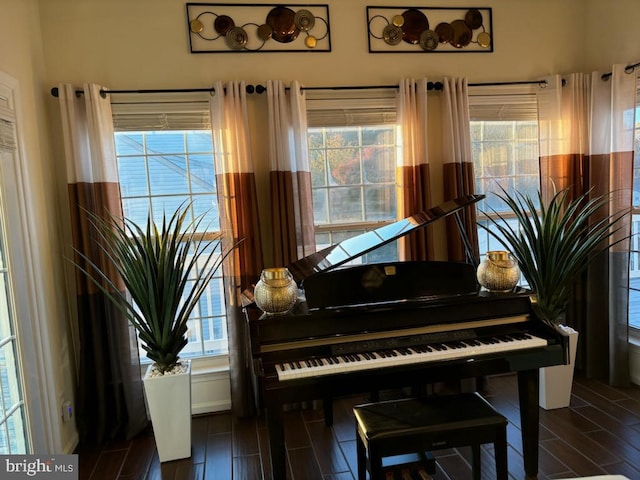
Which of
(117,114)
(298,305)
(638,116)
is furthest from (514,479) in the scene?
(117,114)

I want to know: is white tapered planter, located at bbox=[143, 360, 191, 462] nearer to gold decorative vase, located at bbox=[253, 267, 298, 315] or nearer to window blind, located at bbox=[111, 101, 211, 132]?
gold decorative vase, located at bbox=[253, 267, 298, 315]

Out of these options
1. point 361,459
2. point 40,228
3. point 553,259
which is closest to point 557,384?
point 553,259

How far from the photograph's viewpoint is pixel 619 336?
3.35 meters

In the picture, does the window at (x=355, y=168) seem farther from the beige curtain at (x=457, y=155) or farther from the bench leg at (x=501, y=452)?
the bench leg at (x=501, y=452)

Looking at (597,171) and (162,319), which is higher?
(597,171)

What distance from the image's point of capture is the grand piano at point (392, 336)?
2.09 m

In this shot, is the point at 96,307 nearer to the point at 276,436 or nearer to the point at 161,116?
the point at 161,116

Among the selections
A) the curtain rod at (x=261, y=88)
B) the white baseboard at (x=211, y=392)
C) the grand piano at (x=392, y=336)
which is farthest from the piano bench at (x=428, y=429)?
the curtain rod at (x=261, y=88)

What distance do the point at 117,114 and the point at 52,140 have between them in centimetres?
45

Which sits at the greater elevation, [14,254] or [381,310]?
[14,254]

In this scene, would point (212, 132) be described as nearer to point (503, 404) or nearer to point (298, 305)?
point (298, 305)

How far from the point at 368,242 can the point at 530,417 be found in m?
1.24

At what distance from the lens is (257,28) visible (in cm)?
324

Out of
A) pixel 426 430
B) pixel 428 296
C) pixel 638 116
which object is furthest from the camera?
pixel 638 116
